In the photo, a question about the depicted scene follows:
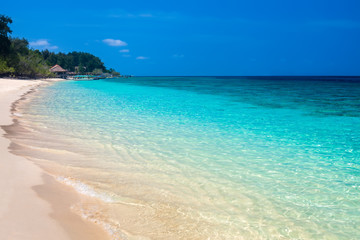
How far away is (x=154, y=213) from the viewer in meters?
3.29

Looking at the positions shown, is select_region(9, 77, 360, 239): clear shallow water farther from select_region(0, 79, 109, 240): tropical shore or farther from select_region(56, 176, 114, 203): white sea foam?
select_region(0, 79, 109, 240): tropical shore

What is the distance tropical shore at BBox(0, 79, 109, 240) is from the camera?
2641 millimetres

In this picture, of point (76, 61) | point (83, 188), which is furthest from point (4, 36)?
point (76, 61)

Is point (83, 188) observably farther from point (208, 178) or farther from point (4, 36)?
point (4, 36)

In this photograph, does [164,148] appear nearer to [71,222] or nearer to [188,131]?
[188,131]

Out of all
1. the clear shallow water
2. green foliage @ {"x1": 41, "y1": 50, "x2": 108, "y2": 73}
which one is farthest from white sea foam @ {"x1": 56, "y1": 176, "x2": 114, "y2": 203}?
green foliage @ {"x1": 41, "y1": 50, "x2": 108, "y2": 73}

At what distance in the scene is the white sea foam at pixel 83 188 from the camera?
3.64 meters

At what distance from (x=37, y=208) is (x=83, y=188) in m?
0.83

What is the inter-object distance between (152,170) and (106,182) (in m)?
0.94

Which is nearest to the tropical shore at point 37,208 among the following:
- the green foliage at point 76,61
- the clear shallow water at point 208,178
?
the clear shallow water at point 208,178

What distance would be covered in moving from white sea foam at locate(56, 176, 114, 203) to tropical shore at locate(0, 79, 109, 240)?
102mm

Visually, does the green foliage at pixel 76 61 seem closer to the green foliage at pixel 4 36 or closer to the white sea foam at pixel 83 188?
the green foliage at pixel 4 36

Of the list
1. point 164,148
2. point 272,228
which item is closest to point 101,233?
point 272,228

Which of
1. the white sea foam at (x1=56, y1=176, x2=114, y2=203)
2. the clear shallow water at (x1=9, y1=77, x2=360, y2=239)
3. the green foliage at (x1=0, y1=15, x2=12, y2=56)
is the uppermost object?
the green foliage at (x1=0, y1=15, x2=12, y2=56)
